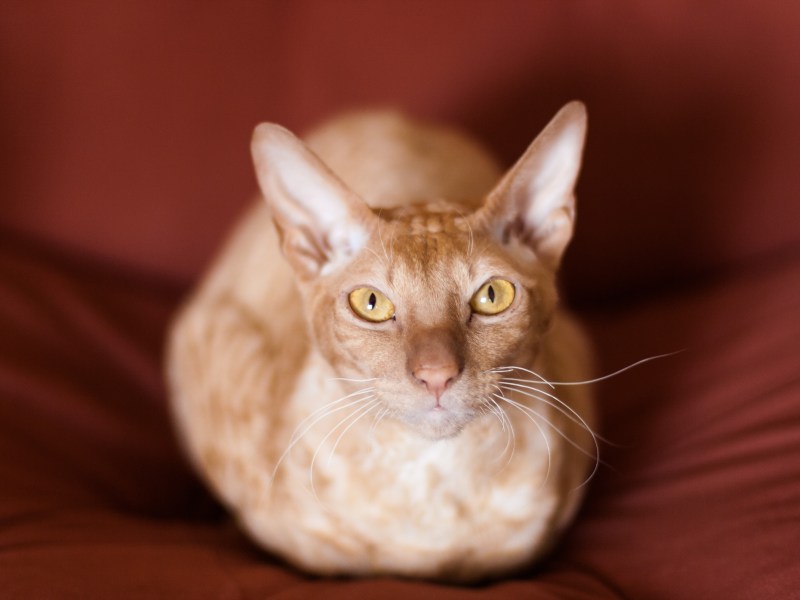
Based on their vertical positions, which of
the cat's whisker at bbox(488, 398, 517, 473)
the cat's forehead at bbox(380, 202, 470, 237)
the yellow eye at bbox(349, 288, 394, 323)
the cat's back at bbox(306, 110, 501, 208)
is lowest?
the cat's whisker at bbox(488, 398, 517, 473)

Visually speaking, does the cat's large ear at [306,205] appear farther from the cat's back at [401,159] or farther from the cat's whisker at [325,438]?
the cat's back at [401,159]

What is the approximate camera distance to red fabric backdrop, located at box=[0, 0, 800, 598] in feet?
4.79

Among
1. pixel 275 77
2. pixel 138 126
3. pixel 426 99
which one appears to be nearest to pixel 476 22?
pixel 426 99

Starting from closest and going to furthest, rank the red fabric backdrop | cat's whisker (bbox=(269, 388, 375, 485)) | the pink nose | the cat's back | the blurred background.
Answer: the pink nose < cat's whisker (bbox=(269, 388, 375, 485)) < the red fabric backdrop < the cat's back < the blurred background

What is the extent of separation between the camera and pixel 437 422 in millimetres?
1093

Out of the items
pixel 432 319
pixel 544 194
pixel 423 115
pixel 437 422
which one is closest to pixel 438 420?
pixel 437 422

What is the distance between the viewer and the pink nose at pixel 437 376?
1043 mm

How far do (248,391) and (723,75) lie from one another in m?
1.25

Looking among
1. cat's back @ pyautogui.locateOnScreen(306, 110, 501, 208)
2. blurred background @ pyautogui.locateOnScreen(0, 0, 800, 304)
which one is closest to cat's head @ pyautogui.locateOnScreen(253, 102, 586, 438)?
cat's back @ pyautogui.locateOnScreen(306, 110, 501, 208)

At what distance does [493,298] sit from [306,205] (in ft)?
1.06

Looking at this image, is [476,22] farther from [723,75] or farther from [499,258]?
[499,258]

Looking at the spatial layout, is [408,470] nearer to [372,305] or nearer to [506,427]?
[506,427]

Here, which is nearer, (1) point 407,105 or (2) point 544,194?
(2) point 544,194

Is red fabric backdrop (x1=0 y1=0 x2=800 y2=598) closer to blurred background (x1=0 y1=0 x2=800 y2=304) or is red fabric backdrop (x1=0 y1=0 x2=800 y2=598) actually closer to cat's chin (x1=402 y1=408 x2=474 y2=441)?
blurred background (x1=0 y1=0 x2=800 y2=304)
